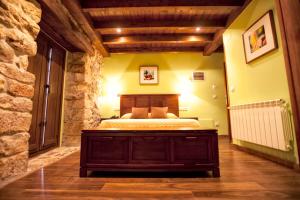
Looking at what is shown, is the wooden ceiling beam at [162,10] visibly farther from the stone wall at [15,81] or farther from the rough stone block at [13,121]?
the rough stone block at [13,121]

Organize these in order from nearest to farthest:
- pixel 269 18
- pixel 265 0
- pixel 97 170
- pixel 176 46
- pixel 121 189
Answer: pixel 121 189
pixel 97 170
pixel 269 18
pixel 265 0
pixel 176 46

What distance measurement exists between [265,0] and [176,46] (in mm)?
2646

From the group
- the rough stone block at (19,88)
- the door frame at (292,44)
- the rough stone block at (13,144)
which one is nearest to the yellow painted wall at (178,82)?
the rough stone block at (19,88)

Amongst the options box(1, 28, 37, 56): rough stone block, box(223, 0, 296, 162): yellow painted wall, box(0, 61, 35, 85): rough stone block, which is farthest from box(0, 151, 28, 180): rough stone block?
box(223, 0, 296, 162): yellow painted wall

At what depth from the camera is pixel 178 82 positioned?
5020 millimetres

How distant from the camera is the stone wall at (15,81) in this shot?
1578 millimetres

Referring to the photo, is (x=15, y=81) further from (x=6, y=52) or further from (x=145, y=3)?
(x=145, y=3)

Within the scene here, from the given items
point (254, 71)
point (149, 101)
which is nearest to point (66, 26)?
point (149, 101)

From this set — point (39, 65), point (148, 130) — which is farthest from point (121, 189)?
point (39, 65)

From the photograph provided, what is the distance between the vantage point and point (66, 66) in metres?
3.73

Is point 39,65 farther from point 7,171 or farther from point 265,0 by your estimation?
point 265,0

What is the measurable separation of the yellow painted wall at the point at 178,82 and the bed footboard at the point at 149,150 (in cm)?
304

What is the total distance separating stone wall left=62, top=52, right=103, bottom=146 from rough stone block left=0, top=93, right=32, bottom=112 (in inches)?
66.6

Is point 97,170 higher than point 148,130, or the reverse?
point 148,130
